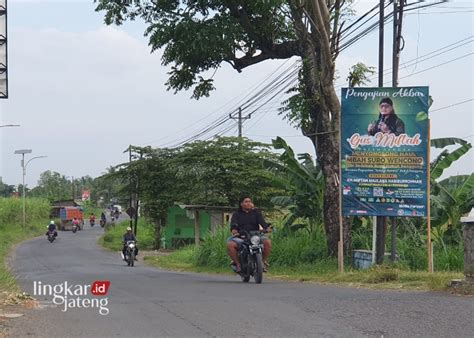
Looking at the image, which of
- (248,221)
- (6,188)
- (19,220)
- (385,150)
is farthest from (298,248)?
(6,188)

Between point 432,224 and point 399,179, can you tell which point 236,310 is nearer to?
point 399,179

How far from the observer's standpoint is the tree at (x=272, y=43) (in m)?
14.9

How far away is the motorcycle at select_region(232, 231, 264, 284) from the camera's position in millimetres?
11969

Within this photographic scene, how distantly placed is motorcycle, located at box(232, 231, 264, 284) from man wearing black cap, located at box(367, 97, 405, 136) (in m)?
3.40

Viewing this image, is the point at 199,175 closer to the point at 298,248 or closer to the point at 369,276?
the point at 298,248

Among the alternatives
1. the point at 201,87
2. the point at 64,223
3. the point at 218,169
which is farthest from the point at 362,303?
the point at 64,223

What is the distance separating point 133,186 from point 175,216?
12.1ft

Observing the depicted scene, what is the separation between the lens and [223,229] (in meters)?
22.9

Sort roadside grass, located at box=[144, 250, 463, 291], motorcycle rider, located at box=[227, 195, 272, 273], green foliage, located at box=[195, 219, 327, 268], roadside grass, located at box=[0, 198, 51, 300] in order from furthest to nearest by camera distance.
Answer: roadside grass, located at box=[0, 198, 51, 300], green foliage, located at box=[195, 219, 327, 268], motorcycle rider, located at box=[227, 195, 272, 273], roadside grass, located at box=[144, 250, 463, 291]

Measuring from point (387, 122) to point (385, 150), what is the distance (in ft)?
1.93

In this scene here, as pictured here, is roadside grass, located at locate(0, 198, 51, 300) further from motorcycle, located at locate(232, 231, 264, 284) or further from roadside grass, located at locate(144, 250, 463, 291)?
motorcycle, located at locate(232, 231, 264, 284)

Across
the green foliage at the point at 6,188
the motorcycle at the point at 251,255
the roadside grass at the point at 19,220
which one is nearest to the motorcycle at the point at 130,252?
the motorcycle at the point at 251,255

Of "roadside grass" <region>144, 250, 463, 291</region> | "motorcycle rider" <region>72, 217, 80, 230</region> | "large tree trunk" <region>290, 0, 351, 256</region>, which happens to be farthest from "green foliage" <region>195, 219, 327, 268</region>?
"motorcycle rider" <region>72, 217, 80, 230</region>

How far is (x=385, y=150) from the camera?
13258 mm
